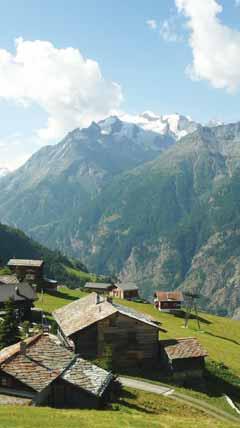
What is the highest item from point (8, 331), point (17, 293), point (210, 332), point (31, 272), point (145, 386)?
point (31, 272)

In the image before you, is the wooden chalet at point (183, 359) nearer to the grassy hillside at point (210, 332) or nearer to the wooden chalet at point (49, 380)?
the grassy hillside at point (210, 332)

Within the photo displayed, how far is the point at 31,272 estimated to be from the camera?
149 metres

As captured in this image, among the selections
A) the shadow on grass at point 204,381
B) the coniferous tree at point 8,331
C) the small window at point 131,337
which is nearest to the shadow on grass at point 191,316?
the shadow on grass at point 204,381

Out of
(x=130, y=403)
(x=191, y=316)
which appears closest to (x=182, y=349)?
(x=130, y=403)

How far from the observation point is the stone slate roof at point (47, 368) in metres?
45.7

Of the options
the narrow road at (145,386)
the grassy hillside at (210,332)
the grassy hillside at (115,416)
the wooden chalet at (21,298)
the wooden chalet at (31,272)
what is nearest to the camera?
the grassy hillside at (115,416)

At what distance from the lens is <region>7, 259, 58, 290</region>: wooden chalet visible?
146625 millimetres

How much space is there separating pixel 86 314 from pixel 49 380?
28632 mm

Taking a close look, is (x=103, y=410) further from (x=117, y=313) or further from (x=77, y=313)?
(x=77, y=313)

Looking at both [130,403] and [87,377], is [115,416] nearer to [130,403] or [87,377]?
[87,377]

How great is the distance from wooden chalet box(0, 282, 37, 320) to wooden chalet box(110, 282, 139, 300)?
85.9m

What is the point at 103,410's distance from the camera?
46344 millimetres

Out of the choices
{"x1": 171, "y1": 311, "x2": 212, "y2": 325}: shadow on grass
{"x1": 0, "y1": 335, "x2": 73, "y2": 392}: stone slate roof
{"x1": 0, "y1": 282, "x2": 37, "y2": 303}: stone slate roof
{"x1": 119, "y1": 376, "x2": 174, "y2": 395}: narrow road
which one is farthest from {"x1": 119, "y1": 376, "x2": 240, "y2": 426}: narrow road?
{"x1": 171, "y1": 311, "x2": 212, "y2": 325}: shadow on grass

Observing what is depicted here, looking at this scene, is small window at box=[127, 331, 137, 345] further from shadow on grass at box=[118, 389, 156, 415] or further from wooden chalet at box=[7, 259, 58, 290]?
wooden chalet at box=[7, 259, 58, 290]
